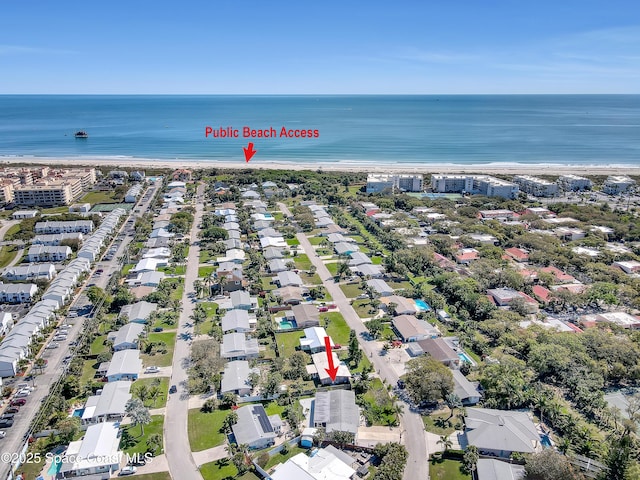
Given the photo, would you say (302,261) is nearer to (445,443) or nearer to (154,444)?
(154,444)

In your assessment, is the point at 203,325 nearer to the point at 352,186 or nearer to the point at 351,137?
the point at 352,186

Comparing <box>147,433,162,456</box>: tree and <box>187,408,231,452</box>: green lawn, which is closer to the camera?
<box>147,433,162,456</box>: tree

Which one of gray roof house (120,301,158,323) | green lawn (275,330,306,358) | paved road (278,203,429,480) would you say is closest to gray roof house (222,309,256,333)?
green lawn (275,330,306,358)

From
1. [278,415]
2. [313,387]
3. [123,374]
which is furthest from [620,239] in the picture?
[123,374]

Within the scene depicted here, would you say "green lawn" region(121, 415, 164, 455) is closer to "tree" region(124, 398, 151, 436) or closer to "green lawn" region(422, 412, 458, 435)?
"tree" region(124, 398, 151, 436)

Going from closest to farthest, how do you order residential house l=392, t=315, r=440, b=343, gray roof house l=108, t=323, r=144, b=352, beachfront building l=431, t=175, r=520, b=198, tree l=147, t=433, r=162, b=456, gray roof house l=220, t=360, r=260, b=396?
tree l=147, t=433, r=162, b=456 < gray roof house l=220, t=360, r=260, b=396 < gray roof house l=108, t=323, r=144, b=352 < residential house l=392, t=315, r=440, b=343 < beachfront building l=431, t=175, r=520, b=198

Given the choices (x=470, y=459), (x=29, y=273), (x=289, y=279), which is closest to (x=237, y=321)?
(x=289, y=279)
